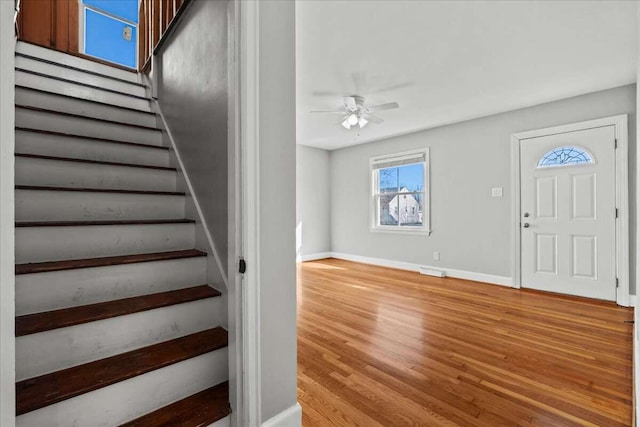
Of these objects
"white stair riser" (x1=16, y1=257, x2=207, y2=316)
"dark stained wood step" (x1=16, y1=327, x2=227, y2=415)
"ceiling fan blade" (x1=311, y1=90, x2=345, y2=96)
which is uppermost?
"ceiling fan blade" (x1=311, y1=90, x2=345, y2=96)

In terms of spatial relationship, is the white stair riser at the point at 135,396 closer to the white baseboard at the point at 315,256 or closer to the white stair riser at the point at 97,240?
the white stair riser at the point at 97,240

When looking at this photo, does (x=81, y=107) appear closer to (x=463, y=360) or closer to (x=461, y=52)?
(x=461, y=52)

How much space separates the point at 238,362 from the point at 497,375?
164cm

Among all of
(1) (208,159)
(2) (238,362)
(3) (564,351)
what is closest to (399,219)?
(3) (564,351)

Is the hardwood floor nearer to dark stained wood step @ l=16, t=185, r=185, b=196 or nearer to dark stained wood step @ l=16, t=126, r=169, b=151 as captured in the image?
dark stained wood step @ l=16, t=185, r=185, b=196

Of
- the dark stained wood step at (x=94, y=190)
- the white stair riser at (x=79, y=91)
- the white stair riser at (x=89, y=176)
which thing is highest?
the white stair riser at (x=79, y=91)

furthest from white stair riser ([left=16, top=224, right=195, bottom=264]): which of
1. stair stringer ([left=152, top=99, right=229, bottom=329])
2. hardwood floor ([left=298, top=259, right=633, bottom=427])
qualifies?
hardwood floor ([left=298, top=259, right=633, bottom=427])

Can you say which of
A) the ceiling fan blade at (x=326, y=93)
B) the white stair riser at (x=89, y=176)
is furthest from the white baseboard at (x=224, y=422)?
the ceiling fan blade at (x=326, y=93)

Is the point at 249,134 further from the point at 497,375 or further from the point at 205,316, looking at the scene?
the point at 497,375

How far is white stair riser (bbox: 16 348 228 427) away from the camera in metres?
1.05

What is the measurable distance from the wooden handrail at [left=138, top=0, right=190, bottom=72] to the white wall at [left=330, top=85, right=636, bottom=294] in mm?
3814

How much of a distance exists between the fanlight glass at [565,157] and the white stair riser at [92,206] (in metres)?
4.16

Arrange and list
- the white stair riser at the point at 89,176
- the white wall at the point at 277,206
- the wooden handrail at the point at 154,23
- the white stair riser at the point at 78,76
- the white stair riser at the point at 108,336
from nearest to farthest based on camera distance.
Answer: the white stair riser at the point at 108,336 → the white wall at the point at 277,206 → the white stair riser at the point at 89,176 → the wooden handrail at the point at 154,23 → the white stair riser at the point at 78,76

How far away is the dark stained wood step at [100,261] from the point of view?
1.33 metres
